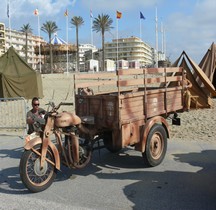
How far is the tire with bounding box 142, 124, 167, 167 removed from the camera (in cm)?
602

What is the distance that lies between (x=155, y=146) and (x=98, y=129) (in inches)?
46.9

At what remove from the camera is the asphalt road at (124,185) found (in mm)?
4570

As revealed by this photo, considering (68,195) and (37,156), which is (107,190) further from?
(37,156)

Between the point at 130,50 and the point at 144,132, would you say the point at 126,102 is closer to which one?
the point at 144,132

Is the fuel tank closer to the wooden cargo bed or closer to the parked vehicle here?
the parked vehicle

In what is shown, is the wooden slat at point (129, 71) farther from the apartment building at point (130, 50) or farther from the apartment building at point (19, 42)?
the apartment building at point (130, 50)

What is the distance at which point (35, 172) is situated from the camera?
4977 mm

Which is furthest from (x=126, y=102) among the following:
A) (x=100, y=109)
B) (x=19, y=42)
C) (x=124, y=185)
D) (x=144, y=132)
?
(x=19, y=42)

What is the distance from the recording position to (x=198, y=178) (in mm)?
5516

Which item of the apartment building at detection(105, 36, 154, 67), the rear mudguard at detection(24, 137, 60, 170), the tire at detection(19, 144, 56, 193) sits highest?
the apartment building at detection(105, 36, 154, 67)

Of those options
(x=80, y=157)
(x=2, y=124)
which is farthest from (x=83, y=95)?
(x=2, y=124)

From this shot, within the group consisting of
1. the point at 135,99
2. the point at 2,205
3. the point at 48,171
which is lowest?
the point at 2,205

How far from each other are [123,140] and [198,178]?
1409 millimetres

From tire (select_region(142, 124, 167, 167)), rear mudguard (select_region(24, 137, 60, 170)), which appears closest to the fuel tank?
rear mudguard (select_region(24, 137, 60, 170))
